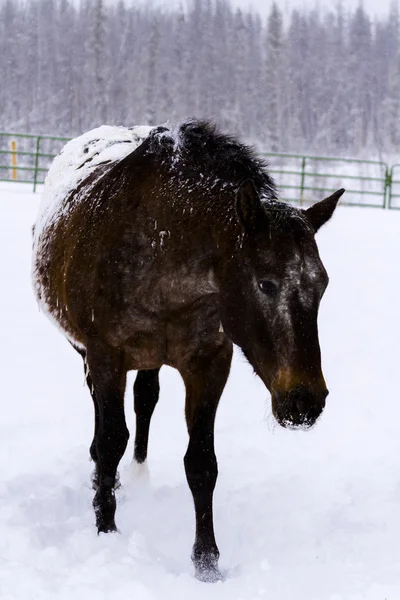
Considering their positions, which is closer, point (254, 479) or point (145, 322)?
point (145, 322)

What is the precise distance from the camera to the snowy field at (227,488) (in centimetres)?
345

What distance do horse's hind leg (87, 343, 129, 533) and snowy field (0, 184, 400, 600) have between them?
160 mm

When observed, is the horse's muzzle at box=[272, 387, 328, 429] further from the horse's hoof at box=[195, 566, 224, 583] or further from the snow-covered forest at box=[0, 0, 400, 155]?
the snow-covered forest at box=[0, 0, 400, 155]

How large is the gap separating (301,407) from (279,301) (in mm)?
468

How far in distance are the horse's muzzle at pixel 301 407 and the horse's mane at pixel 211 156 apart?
0.97 meters

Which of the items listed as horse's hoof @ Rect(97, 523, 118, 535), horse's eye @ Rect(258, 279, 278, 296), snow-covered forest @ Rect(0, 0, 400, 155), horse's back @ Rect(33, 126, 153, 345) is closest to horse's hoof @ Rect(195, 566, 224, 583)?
horse's hoof @ Rect(97, 523, 118, 535)

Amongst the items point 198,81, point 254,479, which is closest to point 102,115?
point 198,81

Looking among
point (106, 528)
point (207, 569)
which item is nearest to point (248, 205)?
point (207, 569)

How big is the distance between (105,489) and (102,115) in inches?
2013

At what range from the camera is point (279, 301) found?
3.26 meters

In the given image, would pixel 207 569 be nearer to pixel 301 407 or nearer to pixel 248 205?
pixel 301 407

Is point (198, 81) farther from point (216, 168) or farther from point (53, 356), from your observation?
point (216, 168)

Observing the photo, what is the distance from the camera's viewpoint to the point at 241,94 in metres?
57.9

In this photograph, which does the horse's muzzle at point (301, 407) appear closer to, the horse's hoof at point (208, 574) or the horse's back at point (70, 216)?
the horse's hoof at point (208, 574)
